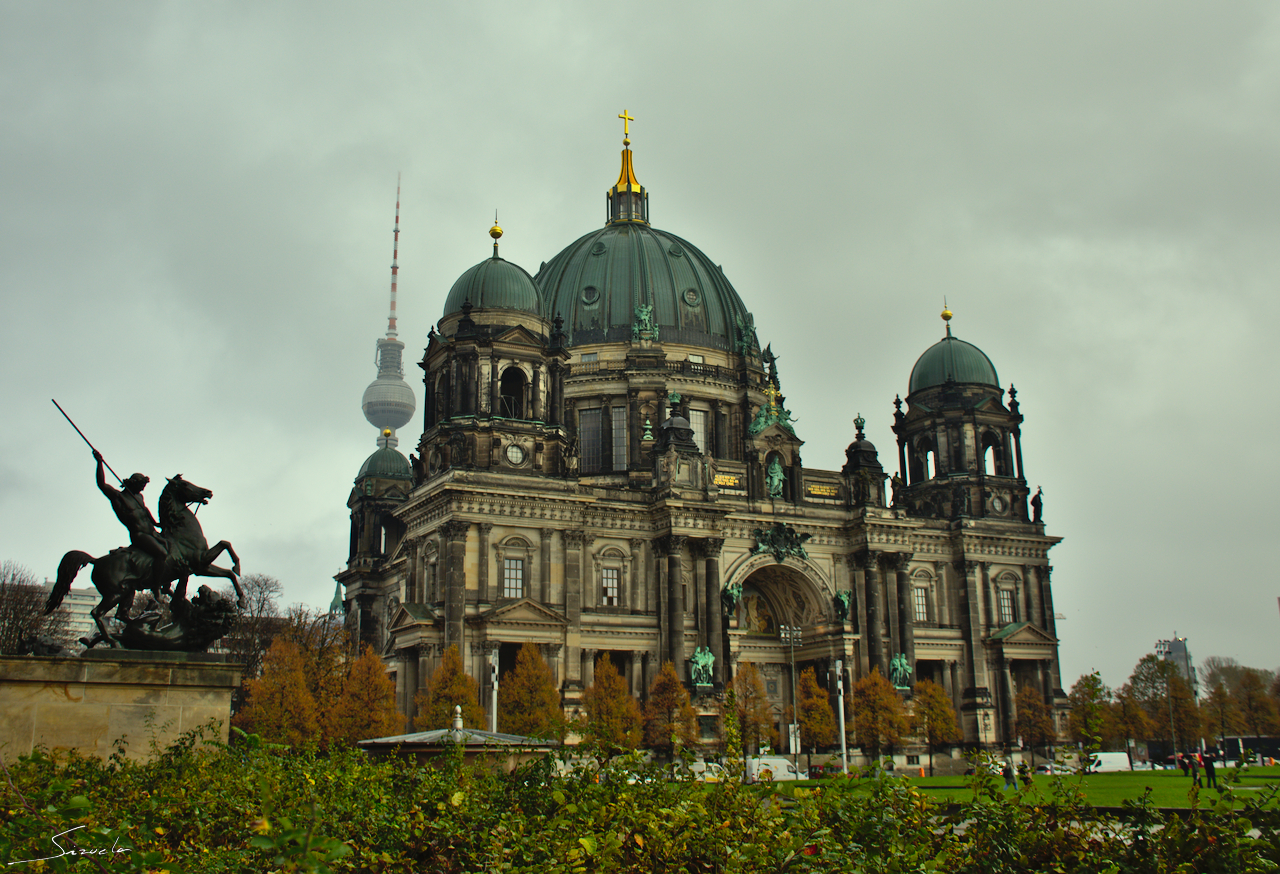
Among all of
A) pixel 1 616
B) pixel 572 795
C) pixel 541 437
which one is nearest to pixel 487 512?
pixel 541 437

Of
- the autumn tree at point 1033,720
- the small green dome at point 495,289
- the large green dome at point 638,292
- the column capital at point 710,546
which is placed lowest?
the autumn tree at point 1033,720

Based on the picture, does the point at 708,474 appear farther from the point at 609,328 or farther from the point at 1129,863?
the point at 1129,863

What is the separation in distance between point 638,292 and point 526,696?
116ft

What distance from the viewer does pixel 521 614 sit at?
60312 mm

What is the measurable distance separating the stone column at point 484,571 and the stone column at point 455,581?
0.86m

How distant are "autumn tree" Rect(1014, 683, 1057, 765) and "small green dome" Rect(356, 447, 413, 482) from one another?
47.5 meters

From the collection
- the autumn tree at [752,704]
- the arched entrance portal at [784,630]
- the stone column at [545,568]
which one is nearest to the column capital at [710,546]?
the arched entrance portal at [784,630]

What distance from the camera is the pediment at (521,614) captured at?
59.5 metres

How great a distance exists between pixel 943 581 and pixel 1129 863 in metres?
71.1

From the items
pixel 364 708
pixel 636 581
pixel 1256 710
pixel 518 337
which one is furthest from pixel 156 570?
pixel 1256 710

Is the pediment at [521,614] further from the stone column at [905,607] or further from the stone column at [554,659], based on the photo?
the stone column at [905,607]

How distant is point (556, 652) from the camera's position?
6128 cm

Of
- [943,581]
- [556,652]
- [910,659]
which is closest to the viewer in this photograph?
[556,652]

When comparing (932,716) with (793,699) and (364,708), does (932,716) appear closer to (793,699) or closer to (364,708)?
(793,699)
